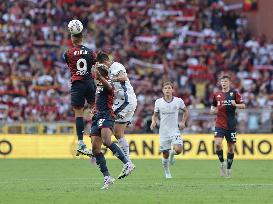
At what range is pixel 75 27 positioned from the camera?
1916 centimetres

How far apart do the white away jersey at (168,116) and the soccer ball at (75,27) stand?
14.5 feet

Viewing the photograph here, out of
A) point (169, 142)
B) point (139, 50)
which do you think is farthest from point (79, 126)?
point (139, 50)

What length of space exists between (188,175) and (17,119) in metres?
14.4

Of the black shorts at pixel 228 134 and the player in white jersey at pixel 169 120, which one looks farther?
the black shorts at pixel 228 134

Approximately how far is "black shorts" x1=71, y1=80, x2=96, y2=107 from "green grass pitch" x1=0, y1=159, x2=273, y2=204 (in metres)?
1.66

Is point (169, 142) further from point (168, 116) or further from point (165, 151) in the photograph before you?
point (168, 116)

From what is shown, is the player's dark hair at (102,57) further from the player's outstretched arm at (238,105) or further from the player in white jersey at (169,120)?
the player's outstretched arm at (238,105)

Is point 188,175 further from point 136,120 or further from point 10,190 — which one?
point 136,120

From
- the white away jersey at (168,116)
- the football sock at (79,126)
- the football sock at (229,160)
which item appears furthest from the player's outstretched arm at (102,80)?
the football sock at (229,160)

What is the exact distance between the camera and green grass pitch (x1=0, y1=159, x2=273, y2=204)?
1571 centimetres

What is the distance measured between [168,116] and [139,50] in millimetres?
18805

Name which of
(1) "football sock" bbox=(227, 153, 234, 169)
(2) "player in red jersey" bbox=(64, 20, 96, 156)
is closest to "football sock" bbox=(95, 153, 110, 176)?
(2) "player in red jersey" bbox=(64, 20, 96, 156)

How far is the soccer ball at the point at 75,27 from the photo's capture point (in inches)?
750

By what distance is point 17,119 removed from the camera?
1427 inches
